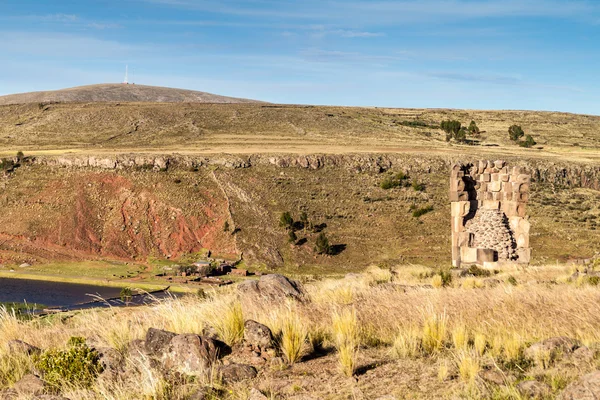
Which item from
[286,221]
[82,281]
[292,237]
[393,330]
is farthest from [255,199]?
[393,330]

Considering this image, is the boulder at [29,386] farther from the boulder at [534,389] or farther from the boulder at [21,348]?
the boulder at [534,389]

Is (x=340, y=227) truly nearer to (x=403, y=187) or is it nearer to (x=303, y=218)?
(x=303, y=218)

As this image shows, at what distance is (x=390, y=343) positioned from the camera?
31.4 ft

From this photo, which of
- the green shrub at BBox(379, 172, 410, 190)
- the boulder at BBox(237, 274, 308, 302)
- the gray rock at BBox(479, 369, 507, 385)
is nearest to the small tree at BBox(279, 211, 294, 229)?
the green shrub at BBox(379, 172, 410, 190)

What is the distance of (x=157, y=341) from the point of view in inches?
353

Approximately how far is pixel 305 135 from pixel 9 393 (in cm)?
9538

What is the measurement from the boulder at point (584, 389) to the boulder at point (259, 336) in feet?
14.1

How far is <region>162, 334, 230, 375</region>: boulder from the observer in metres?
8.27

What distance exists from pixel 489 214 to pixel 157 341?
22.2 meters

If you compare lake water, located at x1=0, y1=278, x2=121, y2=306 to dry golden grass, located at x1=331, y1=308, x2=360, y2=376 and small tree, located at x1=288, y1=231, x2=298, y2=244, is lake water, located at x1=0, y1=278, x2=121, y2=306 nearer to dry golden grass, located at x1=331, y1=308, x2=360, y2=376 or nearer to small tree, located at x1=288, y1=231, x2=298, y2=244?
small tree, located at x1=288, y1=231, x2=298, y2=244

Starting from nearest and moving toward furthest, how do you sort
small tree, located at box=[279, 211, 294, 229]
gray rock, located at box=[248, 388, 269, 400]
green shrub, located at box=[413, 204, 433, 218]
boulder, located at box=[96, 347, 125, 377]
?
gray rock, located at box=[248, 388, 269, 400] < boulder, located at box=[96, 347, 125, 377] < small tree, located at box=[279, 211, 294, 229] < green shrub, located at box=[413, 204, 433, 218]

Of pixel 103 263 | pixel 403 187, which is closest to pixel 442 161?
pixel 403 187

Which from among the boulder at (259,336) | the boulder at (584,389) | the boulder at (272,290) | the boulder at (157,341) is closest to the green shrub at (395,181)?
the boulder at (272,290)

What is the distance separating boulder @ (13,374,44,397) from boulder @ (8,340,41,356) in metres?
1.21
